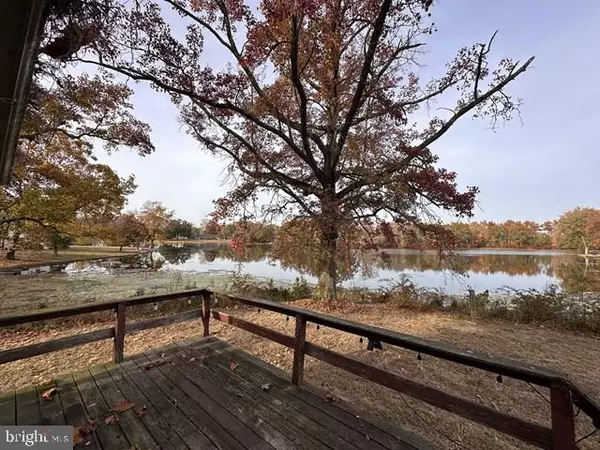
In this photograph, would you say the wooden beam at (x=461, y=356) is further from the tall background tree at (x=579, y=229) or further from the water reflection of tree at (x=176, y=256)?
the tall background tree at (x=579, y=229)

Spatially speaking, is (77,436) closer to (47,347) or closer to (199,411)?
(199,411)

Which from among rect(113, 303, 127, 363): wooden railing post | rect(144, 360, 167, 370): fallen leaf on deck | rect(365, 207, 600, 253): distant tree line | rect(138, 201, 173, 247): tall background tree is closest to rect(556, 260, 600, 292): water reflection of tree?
rect(365, 207, 600, 253): distant tree line

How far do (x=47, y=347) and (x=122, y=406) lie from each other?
39.1 inches

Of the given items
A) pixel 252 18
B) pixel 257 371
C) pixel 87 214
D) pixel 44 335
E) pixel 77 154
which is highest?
pixel 252 18

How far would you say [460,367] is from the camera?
3834 millimetres

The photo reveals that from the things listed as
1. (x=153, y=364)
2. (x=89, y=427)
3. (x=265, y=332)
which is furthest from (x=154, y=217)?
(x=89, y=427)

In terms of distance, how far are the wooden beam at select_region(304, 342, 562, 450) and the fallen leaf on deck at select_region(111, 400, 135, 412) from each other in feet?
5.23

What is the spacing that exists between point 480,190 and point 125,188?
38.4 ft

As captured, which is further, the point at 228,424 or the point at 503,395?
the point at 503,395

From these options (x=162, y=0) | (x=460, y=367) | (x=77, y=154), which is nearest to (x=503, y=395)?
(x=460, y=367)

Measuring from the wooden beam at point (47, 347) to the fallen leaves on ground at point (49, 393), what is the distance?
317 millimetres

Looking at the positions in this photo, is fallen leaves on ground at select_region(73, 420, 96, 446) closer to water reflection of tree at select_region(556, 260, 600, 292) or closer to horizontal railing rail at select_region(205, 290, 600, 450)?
horizontal railing rail at select_region(205, 290, 600, 450)

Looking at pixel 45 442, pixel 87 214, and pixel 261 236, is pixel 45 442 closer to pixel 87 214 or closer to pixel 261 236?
pixel 261 236

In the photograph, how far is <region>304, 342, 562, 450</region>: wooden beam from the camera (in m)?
1.36
